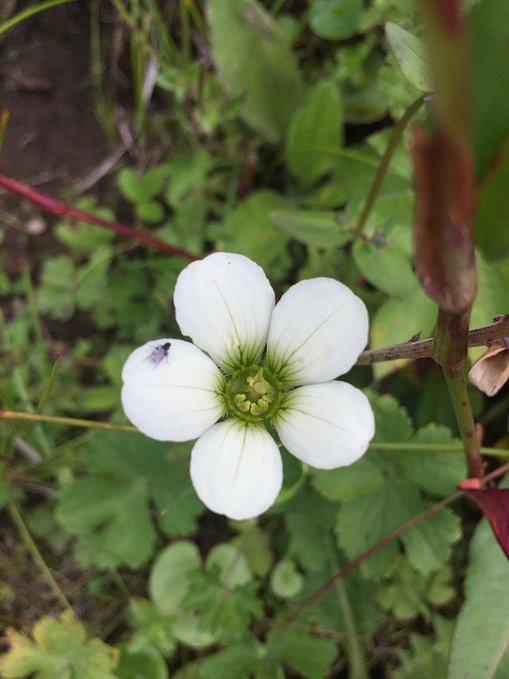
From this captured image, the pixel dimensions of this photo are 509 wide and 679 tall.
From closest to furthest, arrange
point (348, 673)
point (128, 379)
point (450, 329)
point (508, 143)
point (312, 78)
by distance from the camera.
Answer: point (508, 143)
point (450, 329)
point (128, 379)
point (348, 673)
point (312, 78)

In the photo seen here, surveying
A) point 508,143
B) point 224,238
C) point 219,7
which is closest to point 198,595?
point 224,238

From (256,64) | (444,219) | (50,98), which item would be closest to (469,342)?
(444,219)

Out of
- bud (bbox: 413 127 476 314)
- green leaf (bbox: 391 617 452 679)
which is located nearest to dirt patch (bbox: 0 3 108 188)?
green leaf (bbox: 391 617 452 679)

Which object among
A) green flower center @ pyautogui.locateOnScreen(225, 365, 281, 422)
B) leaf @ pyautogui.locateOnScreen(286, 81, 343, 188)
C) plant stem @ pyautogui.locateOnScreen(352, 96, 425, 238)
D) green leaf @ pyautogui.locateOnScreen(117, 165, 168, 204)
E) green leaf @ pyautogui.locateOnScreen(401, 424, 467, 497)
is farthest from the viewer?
green leaf @ pyautogui.locateOnScreen(117, 165, 168, 204)

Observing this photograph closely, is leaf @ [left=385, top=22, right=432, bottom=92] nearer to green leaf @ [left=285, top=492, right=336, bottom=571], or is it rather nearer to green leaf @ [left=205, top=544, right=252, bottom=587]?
green leaf @ [left=285, top=492, right=336, bottom=571]

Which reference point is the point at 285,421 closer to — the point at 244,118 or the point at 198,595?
the point at 198,595
